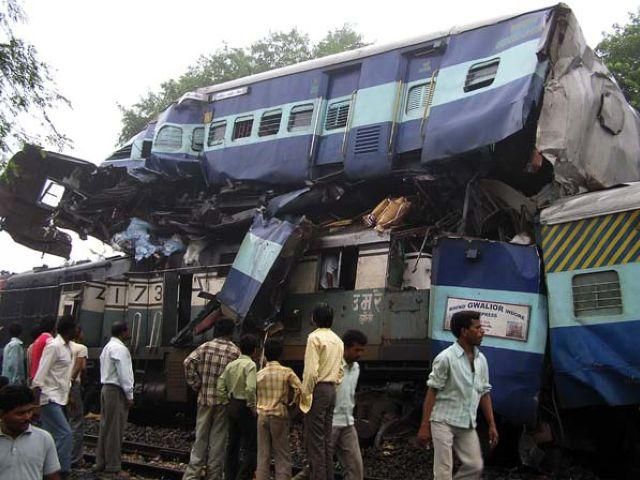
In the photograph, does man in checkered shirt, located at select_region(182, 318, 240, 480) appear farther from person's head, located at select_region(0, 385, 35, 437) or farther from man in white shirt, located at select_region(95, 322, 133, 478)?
person's head, located at select_region(0, 385, 35, 437)

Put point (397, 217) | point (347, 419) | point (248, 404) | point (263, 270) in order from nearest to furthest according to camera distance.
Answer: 1. point (347, 419)
2. point (248, 404)
3. point (397, 217)
4. point (263, 270)

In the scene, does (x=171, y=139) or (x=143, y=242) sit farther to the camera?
(x=171, y=139)

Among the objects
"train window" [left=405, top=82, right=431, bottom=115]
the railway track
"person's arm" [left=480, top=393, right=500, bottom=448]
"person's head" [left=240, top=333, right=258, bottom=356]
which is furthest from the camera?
"train window" [left=405, top=82, right=431, bottom=115]

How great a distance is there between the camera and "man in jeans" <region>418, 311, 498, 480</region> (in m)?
4.78

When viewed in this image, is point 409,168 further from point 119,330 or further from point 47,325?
point 47,325

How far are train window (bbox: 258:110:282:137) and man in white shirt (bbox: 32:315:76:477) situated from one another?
6.49 meters

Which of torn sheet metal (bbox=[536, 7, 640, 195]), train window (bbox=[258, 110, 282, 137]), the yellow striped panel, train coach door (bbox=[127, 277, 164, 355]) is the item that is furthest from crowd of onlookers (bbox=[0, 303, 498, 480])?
train window (bbox=[258, 110, 282, 137])

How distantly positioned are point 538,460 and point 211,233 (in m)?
7.19

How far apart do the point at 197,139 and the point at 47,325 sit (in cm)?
695

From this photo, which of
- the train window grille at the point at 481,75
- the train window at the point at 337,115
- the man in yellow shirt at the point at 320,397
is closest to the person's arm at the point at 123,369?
the man in yellow shirt at the point at 320,397

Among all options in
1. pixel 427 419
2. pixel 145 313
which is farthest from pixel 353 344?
pixel 145 313

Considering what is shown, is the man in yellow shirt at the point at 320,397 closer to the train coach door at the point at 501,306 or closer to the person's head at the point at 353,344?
the person's head at the point at 353,344

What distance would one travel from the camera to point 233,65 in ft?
97.5

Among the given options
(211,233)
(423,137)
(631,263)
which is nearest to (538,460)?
(631,263)
